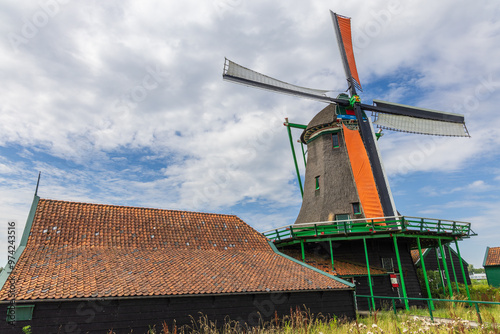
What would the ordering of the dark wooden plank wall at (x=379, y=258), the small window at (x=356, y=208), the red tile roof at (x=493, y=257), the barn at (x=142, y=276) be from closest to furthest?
1. the barn at (x=142, y=276)
2. the dark wooden plank wall at (x=379, y=258)
3. the small window at (x=356, y=208)
4. the red tile roof at (x=493, y=257)

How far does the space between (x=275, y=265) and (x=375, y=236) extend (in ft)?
19.3

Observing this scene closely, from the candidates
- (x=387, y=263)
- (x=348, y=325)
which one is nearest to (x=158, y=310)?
(x=348, y=325)

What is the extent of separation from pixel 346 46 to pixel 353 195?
1249 cm

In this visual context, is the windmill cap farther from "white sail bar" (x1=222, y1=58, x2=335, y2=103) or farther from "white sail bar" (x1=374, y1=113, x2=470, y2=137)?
"white sail bar" (x1=374, y1=113, x2=470, y2=137)

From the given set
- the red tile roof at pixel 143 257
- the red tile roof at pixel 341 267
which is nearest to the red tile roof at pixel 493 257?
the red tile roof at pixel 341 267

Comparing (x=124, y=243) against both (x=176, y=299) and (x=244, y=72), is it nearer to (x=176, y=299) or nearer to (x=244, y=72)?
(x=176, y=299)

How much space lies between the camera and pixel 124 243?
1395 cm

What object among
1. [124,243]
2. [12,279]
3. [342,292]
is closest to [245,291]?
[342,292]

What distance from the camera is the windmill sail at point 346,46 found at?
23266mm

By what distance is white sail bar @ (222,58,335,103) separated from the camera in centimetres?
1964

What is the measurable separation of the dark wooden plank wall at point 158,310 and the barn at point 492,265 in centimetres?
2907

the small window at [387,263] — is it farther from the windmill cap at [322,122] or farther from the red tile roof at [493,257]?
the red tile roof at [493,257]

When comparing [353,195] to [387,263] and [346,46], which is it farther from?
[346,46]

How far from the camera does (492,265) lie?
107ft
